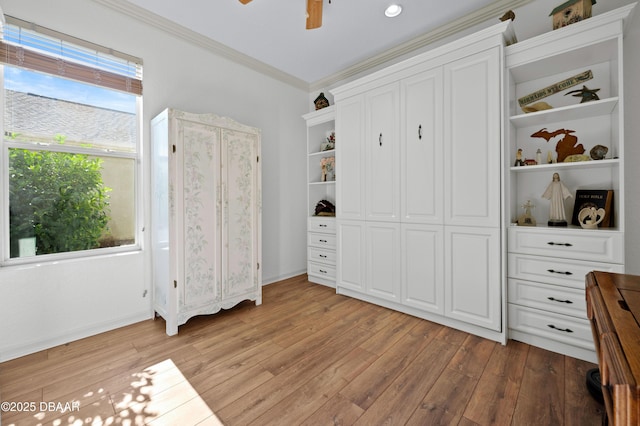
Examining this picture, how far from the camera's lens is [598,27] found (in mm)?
1787

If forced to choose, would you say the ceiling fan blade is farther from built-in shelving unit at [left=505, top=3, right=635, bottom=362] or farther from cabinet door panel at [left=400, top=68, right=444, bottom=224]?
built-in shelving unit at [left=505, top=3, right=635, bottom=362]

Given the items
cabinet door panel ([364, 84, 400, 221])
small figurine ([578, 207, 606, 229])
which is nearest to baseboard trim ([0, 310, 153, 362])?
cabinet door panel ([364, 84, 400, 221])

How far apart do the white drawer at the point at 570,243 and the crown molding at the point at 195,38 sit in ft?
10.8

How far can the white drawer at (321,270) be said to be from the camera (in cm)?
346

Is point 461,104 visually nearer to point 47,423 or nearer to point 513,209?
point 513,209

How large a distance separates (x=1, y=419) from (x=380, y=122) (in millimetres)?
3341

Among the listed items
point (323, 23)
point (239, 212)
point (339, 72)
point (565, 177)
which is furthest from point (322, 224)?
point (565, 177)

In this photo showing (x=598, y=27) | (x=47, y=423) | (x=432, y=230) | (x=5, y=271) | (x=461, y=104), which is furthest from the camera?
(x=432, y=230)

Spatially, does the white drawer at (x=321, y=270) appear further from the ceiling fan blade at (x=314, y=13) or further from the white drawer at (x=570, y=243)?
the ceiling fan blade at (x=314, y=13)

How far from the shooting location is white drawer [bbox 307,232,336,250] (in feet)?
11.4

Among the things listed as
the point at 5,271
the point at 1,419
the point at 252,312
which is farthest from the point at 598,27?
the point at 5,271

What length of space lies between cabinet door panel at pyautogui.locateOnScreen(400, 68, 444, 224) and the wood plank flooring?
1074 mm

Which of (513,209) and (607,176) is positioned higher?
(607,176)

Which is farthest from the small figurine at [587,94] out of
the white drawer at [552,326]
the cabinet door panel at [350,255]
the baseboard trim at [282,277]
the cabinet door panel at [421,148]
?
the baseboard trim at [282,277]
